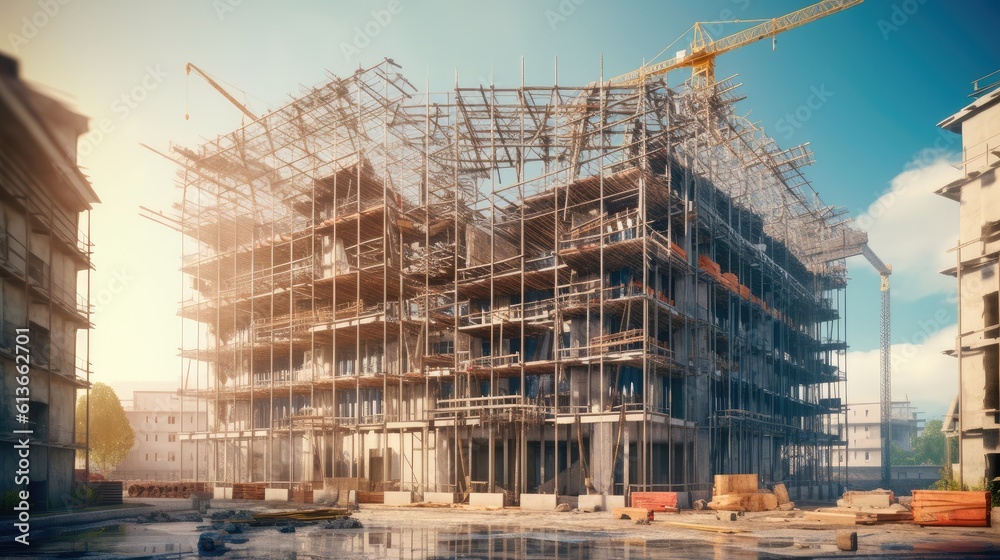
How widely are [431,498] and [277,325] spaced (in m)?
20.3

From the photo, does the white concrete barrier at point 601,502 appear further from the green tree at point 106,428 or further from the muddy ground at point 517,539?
the green tree at point 106,428

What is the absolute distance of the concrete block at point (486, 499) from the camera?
129 feet

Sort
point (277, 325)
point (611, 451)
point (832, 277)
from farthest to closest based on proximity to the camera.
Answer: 1. point (832, 277)
2. point (277, 325)
3. point (611, 451)

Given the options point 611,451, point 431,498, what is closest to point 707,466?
point 611,451

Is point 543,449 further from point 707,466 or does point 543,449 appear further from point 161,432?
point 161,432

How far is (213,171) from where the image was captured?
190 feet

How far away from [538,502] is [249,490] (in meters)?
22.9

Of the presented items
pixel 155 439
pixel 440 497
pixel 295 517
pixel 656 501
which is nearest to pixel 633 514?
pixel 656 501

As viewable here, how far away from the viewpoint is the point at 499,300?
49.1 metres

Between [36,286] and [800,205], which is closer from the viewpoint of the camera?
[36,286]

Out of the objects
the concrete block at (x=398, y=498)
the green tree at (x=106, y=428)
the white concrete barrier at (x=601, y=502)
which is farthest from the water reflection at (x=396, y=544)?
the green tree at (x=106, y=428)

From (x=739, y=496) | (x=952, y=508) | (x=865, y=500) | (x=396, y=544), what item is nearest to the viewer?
(x=396, y=544)

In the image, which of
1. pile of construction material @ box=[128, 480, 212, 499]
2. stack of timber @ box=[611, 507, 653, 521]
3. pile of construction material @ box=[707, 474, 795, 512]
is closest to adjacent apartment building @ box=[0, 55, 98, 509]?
pile of construction material @ box=[128, 480, 212, 499]

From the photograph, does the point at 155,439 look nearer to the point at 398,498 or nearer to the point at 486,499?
the point at 398,498
